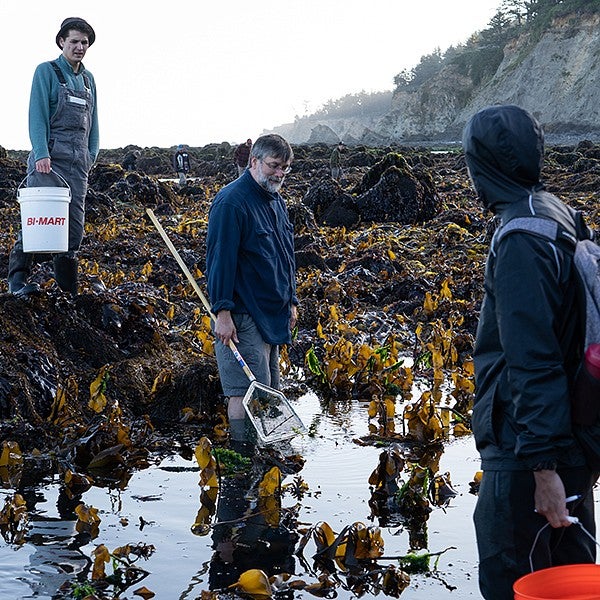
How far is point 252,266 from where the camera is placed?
4754mm

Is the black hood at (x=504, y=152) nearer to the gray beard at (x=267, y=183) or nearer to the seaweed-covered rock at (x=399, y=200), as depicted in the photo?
the gray beard at (x=267, y=183)

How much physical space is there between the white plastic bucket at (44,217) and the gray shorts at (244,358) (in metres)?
1.79

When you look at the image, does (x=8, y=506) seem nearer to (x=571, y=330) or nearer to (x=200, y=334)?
(x=571, y=330)

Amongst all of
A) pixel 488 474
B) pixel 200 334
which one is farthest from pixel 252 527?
pixel 200 334

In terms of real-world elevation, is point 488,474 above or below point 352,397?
above

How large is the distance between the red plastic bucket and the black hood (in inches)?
36.1

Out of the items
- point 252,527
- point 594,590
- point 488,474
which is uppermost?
point 488,474

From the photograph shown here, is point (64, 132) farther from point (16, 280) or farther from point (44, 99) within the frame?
point (16, 280)

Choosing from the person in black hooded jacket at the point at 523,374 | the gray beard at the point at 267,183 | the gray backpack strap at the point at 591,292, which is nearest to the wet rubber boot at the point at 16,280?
the gray beard at the point at 267,183

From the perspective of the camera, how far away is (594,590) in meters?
2.21

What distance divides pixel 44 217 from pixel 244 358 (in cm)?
198

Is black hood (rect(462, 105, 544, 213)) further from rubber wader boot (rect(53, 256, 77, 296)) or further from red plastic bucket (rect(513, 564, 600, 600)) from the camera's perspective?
rubber wader boot (rect(53, 256, 77, 296))

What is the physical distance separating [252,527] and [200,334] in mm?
3245

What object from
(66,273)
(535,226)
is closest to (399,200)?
(66,273)
